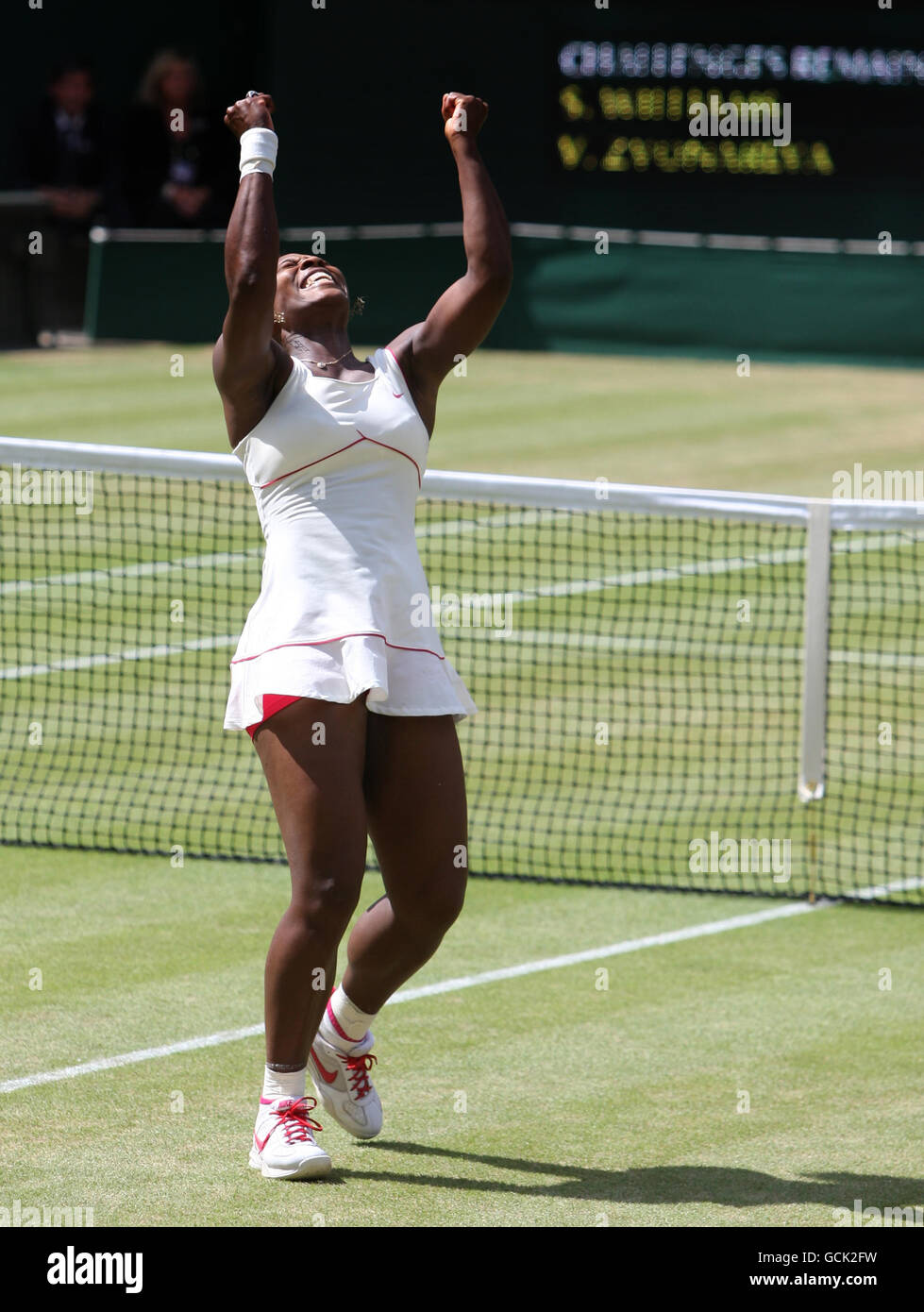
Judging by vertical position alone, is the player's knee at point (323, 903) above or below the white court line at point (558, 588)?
above

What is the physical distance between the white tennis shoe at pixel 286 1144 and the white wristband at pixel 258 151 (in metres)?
2.44

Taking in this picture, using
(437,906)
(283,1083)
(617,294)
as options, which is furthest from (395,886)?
(617,294)

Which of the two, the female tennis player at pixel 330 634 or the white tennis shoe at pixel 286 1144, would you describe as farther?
the white tennis shoe at pixel 286 1144

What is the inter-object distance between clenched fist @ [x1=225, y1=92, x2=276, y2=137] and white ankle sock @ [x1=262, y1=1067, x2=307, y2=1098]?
2.49 metres

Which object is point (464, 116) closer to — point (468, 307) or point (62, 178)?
point (468, 307)

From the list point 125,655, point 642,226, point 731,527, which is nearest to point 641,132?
point 642,226

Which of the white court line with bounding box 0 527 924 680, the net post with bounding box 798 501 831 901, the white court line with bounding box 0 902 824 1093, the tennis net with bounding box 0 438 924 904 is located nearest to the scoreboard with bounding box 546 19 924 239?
the white court line with bounding box 0 527 924 680

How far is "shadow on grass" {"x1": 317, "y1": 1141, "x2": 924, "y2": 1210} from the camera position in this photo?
5.62m

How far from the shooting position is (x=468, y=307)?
231 inches

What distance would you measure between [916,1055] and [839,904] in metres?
1.67

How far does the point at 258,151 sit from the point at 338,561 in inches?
42.7

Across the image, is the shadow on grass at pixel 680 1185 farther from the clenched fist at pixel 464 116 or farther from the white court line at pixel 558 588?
the white court line at pixel 558 588

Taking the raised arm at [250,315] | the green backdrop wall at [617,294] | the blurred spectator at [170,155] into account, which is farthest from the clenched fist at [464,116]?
the blurred spectator at [170,155]

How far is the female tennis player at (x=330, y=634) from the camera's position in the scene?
5.52 metres
